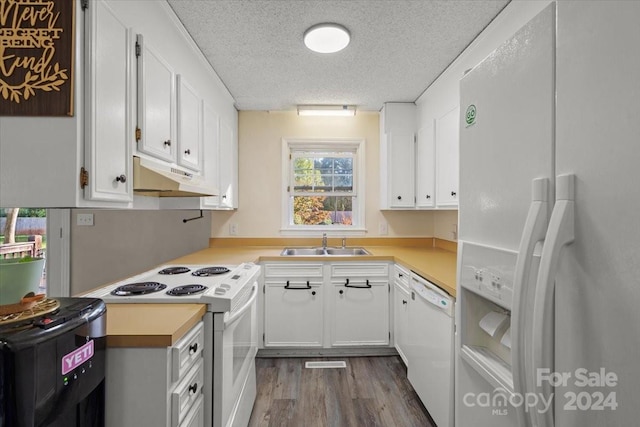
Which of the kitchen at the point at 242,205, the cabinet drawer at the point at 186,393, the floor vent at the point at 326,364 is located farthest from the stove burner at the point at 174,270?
the floor vent at the point at 326,364

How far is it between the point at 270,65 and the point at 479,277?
2.11 metres

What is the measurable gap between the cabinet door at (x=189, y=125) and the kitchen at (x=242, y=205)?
44cm

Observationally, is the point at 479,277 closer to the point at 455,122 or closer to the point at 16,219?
the point at 455,122

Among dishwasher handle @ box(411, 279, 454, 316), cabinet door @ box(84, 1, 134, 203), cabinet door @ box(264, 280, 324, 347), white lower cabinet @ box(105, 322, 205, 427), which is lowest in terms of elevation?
cabinet door @ box(264, 280, 324, 347)

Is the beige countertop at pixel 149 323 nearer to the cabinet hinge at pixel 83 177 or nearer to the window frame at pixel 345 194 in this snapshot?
the cabinet hinge at pixel 83 177

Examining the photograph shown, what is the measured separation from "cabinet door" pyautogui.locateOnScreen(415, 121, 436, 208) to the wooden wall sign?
8.09ft

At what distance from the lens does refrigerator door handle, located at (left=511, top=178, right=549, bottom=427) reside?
2.14 ft

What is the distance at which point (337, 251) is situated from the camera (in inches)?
125

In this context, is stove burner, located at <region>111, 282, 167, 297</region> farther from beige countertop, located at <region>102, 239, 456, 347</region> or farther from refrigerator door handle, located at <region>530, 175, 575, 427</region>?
refrigerator door handle, located at <region>530, 175, 575, 427</region>

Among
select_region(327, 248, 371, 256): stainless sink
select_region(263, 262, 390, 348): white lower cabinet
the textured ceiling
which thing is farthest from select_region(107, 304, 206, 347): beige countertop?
select_region(327, 248, 371, 256): stainless sink

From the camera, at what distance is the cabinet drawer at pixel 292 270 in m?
2.64

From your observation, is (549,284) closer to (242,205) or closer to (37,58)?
(37,58)

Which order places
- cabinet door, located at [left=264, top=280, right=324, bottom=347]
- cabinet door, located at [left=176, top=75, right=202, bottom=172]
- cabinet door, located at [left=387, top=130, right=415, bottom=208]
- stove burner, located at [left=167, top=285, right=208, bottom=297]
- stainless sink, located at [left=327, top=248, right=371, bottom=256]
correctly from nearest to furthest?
stove burner, located at [left=167, top=285, right=208, bottom=297] → cabinet door, located at [left=176, top=75, right=202, bottom=172] → cabinet door, located at [left=264, top=280, right=324, bottom=347] → cabinet door, located at [left=387, top=130, right=415, bottom=208] → stainless sink, located at [left=327, top=248, right=371, bottom=256]

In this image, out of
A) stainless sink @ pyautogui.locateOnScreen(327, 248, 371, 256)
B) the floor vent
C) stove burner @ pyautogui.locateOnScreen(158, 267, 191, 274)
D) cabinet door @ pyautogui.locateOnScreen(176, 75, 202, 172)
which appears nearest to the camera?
cabinet door @ pyautogui.locateOnScreen(176, 75, 202, 172)
